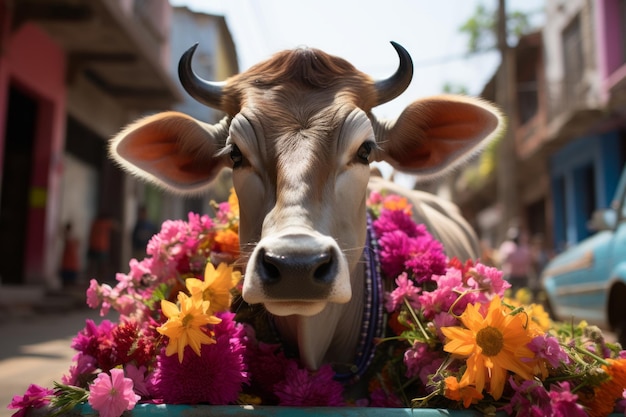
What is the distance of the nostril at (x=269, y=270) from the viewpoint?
1.92m

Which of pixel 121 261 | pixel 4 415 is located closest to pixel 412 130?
pixel 4 415

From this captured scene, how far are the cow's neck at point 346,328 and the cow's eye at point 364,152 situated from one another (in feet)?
1.35

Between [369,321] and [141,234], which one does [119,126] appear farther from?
[369,321]

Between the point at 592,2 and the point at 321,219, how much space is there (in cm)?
1599

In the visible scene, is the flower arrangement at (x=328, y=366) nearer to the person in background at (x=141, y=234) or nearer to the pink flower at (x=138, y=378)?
the pink flower at (x=138, y=378)

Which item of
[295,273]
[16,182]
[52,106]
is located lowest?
[295,273]

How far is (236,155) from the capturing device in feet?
8.41

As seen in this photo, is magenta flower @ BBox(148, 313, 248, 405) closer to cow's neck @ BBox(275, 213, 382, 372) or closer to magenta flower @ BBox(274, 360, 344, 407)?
magenta flower @ BBox(274, 360, 344, 407)

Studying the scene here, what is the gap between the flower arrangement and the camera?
189 centimetres

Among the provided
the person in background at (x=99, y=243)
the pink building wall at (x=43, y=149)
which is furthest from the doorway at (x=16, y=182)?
the person in background at (x=99, y=243)

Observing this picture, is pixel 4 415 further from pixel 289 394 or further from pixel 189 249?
pixel 289 394

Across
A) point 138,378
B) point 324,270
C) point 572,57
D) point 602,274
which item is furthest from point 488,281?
point 572,57

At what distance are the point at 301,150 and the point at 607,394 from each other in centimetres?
126

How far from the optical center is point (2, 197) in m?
11.5
